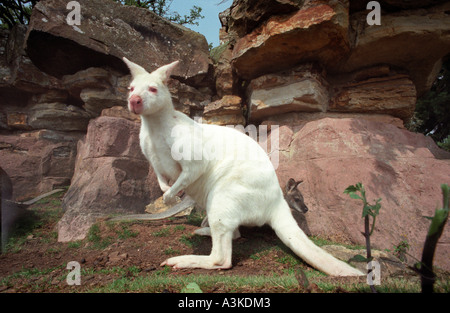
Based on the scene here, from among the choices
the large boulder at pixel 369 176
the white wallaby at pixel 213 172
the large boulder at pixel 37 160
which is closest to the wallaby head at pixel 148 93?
the white wallaby at pixel 213 172

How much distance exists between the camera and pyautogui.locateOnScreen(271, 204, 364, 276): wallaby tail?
8.32ft

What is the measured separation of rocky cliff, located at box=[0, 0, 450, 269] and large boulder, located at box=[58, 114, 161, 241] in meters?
0.03

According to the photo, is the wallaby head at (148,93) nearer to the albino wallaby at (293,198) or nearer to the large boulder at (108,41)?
the albino wallaby at (293,198)

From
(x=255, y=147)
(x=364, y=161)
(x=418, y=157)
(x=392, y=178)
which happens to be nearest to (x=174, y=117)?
(x=255, y=147)

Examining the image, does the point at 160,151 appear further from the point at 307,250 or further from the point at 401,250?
the point at 401,250

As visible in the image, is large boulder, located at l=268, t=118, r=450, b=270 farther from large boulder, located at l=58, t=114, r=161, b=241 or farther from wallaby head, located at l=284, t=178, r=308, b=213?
large boulder, located at l=58, t=114, r=161, b=241

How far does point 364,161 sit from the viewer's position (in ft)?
14.1

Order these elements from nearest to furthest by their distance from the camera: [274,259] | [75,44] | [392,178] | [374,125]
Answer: [274,259] → [392,178] → [374,125] → [75,44]

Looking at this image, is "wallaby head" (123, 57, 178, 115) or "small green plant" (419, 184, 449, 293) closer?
"small green plant" (419, 184, 449, 293)

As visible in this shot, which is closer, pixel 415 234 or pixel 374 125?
pixel 415 234

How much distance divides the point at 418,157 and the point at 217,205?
155 inches

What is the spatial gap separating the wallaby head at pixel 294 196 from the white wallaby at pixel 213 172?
0.84m

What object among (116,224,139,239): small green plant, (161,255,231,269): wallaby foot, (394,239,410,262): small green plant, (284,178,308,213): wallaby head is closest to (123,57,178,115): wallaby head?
(161,255,231,269): wallaby foot

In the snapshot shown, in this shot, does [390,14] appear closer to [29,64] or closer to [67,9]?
[67,9]
